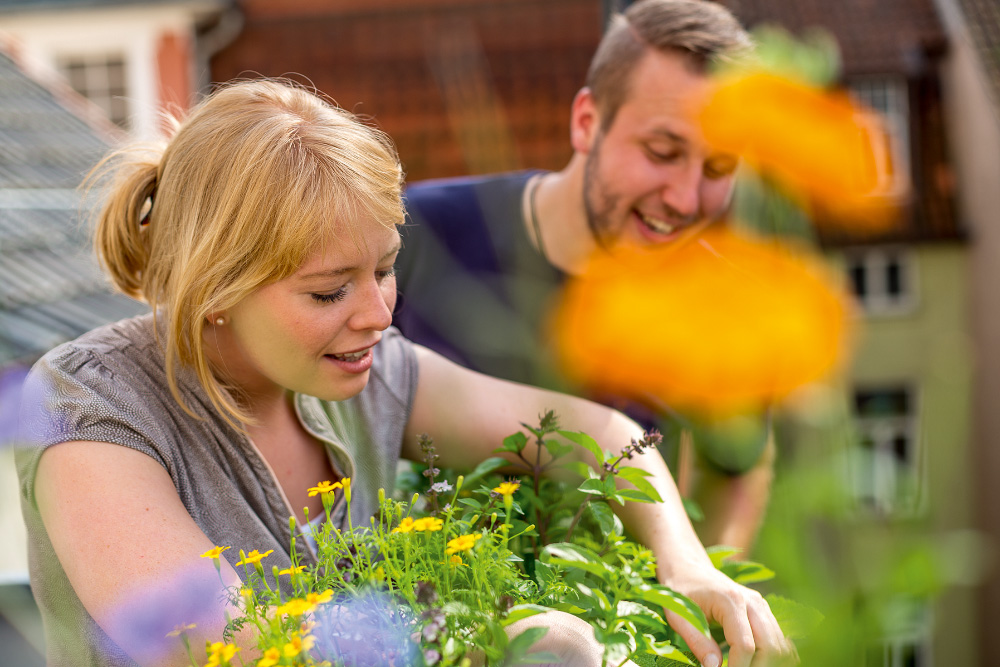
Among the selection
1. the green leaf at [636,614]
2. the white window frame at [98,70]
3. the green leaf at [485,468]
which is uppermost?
the white window frame at [98,70]

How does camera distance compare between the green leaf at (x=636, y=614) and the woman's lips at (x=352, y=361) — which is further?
the woman's lips at (x=352, y=361)

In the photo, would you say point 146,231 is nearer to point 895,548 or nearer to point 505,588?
point 505,588

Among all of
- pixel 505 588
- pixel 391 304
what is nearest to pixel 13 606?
pixel 391 304

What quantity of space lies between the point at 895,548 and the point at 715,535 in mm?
791

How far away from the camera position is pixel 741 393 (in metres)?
1.37

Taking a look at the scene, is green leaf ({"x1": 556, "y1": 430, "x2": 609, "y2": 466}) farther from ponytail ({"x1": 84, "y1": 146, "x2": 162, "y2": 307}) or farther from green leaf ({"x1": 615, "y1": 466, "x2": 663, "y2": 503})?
ponytail ({"x1": 84, "y1": 146, "x2": 162, "y2": 307})

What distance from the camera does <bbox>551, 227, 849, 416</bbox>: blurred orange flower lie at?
132 centimetres

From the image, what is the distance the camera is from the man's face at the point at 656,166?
1.61m

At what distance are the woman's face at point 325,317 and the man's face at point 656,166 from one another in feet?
2.58

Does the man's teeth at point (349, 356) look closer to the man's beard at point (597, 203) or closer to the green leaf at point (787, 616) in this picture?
the green leaf at point (787, 616)

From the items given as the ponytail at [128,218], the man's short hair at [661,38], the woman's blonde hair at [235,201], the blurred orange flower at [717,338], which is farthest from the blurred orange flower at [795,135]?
the ponytail at [128,218]

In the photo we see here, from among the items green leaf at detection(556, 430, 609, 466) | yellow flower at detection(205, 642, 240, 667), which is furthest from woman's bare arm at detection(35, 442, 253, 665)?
green leaf at detection(556, 430, 609, 466)

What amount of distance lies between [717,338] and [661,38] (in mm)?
638

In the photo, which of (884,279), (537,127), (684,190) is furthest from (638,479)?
(884,279)
